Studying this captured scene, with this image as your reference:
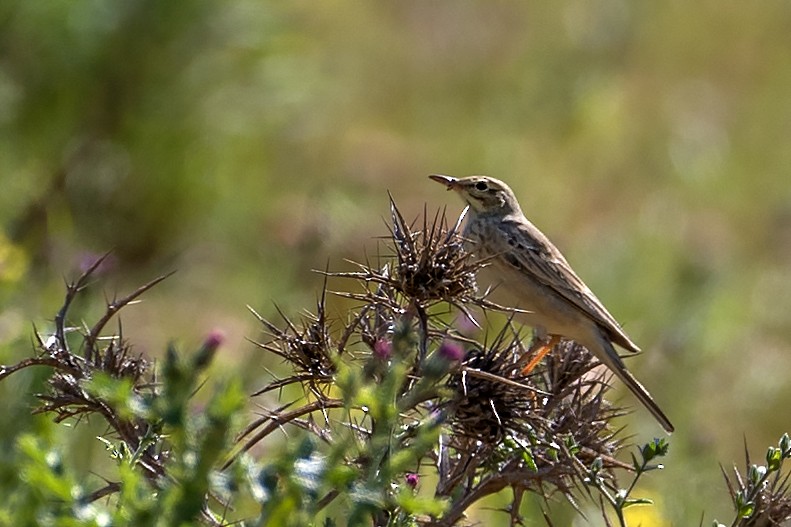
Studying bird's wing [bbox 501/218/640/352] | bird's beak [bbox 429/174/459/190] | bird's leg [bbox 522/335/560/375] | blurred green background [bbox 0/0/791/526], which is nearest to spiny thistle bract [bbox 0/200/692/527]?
bird's leg [bbox 522/335/560/375]

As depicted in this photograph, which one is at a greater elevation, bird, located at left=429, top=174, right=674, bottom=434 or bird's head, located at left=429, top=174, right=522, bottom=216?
bird's head, located at left=429, top=174, right=522, bottom=216

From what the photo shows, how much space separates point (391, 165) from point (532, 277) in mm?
8265

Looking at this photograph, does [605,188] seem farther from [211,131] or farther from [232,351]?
[232,351]

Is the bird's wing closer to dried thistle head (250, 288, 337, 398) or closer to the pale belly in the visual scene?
the pale belly

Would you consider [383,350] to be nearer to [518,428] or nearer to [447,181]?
[518,428]

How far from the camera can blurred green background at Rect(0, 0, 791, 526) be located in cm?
755

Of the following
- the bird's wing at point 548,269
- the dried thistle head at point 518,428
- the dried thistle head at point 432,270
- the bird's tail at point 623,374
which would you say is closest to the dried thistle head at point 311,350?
the dried thistle head at point 432,270

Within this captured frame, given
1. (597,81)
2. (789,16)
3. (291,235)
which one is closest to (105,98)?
(291,235)

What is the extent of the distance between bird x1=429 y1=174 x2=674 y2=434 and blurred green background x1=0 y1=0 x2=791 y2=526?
0.72 metres

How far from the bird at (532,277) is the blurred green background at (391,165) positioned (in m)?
0.72

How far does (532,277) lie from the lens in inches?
207

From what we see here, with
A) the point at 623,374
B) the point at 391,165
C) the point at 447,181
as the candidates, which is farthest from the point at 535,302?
the point at 391,165

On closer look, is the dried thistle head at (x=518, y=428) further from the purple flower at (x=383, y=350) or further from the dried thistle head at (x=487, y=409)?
the purple flower at (x=383, y=350)

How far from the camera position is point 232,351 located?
8.37 m
